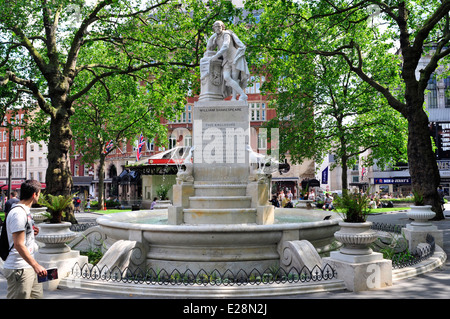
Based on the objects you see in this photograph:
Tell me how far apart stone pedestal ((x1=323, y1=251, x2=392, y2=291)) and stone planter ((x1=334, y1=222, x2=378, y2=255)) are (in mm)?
112

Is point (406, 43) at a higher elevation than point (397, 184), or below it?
higher

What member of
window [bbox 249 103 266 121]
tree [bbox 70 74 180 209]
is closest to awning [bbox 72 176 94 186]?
tree [bbox 70 74 180 209]

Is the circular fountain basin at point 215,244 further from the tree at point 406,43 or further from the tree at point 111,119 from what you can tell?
the tree at point 111,119

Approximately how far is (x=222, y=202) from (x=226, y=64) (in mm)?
4365

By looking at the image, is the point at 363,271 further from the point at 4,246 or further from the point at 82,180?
the point at 82,180

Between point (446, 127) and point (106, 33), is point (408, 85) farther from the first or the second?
point (446, 127)

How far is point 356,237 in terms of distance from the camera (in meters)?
6.71

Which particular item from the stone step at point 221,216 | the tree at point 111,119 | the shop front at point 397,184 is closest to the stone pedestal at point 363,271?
the stone step at point 221,216

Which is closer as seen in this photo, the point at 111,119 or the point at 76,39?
the point at 76,39

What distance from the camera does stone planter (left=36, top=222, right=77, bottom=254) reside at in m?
7.37

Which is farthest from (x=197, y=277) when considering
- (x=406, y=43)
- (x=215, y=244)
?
(x=406, y=43)

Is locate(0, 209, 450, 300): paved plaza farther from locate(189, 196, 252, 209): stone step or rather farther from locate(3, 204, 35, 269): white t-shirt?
Result: locate(189, 196, 252, 209): stone step

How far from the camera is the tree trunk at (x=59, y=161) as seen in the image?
690 inches

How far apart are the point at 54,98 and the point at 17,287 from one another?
1548 centimetres
